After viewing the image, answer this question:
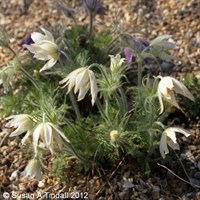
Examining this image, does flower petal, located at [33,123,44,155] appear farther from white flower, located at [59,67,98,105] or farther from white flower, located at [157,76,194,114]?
white flower, located at [157,76,194,114]

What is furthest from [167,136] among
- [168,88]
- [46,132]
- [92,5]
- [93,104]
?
[92,5]

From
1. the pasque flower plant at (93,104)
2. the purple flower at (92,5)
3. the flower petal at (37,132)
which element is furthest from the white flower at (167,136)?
the purple flower at (92,5)

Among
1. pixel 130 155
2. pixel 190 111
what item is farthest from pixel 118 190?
pixel 190 111

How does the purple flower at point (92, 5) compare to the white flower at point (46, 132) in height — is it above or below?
above

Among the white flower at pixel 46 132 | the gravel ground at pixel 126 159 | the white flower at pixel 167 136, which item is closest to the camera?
the white flower at pixel 46 132

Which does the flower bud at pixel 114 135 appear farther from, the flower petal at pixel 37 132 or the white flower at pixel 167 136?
the flower petal at pixel 37 132

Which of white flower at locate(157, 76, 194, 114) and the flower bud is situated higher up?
white flower at locate(157, 76, 194, 114)

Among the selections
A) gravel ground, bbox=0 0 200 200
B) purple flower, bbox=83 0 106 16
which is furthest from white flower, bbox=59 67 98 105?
purple flower, bbox=83 0 106 16
